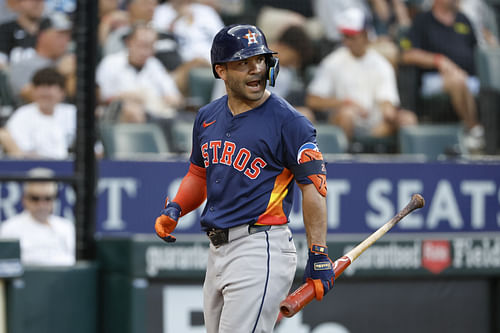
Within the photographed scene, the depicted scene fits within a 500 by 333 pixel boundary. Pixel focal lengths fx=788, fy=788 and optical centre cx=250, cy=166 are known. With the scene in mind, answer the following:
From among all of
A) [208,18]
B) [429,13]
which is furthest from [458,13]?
[208,18]

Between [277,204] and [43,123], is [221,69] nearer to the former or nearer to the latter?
[277,204]

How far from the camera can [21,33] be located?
17.5 ft

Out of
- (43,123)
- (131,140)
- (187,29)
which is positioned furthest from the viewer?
(187,29)

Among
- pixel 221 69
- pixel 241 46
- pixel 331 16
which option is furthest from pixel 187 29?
pixel 241 46

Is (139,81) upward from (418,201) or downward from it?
upward

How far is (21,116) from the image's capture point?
212 inches

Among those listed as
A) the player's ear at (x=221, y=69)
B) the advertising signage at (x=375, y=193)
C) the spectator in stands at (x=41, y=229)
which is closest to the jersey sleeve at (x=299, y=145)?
the player's ear at (x=221, y=69)

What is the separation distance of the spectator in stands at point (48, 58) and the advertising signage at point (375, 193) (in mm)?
696

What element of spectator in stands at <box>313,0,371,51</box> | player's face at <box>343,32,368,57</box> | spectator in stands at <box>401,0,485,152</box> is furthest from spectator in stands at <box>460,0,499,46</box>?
spectator in stands at <box>313,0,371,51</box>

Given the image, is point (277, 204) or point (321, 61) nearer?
point (277, 204)

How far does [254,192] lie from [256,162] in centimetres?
12

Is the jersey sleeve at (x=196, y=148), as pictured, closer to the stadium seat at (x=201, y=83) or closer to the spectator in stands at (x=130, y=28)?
the spectator in stands at (x=130, y=28)

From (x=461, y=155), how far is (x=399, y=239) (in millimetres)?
2570

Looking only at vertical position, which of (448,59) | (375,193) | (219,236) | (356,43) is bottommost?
(375,193)
